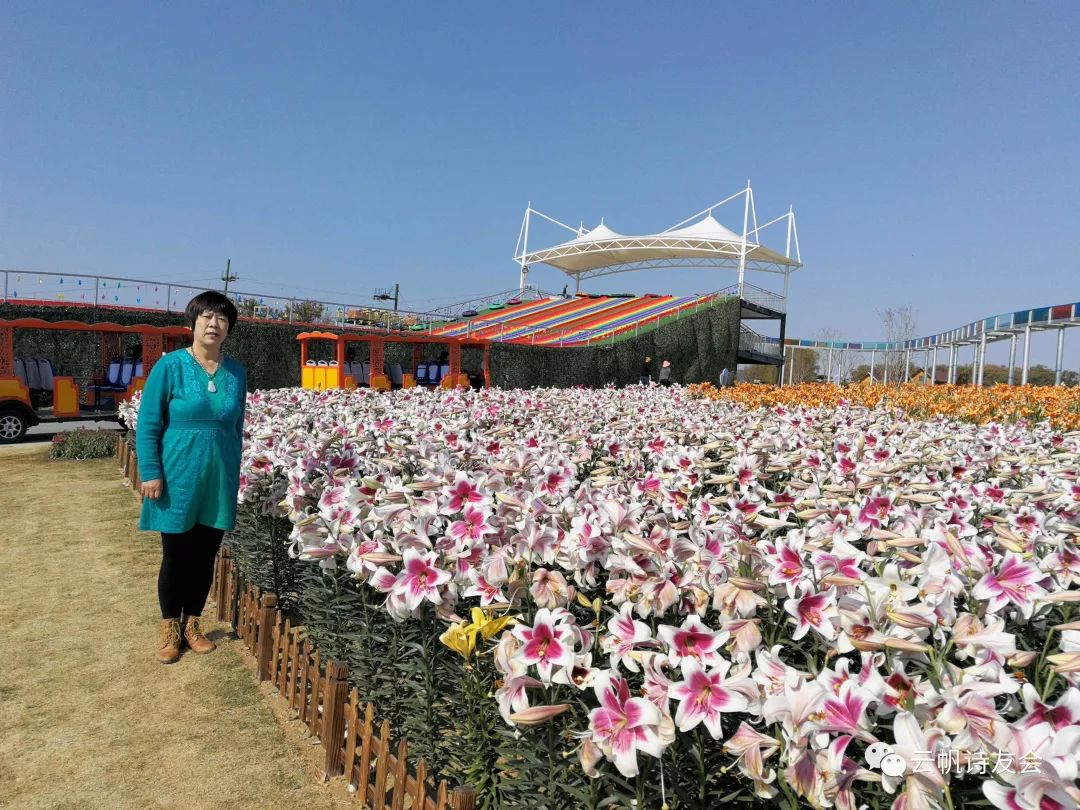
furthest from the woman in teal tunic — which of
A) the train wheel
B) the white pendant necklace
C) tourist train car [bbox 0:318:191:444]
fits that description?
the train wheel

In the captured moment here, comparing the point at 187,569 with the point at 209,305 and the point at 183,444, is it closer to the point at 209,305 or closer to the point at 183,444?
the point at 183,444

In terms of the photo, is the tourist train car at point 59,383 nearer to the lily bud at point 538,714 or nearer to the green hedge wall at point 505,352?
the green hedge wall at point 505,352

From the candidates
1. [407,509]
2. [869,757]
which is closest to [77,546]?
[407,509]

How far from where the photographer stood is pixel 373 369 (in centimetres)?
1664

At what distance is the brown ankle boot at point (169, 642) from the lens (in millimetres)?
3486

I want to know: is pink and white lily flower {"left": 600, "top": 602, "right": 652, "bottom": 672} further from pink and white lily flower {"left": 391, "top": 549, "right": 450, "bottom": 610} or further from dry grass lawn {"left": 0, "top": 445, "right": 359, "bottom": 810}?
dry grass lawn {"left": 0, "top": 445, "right": 359, "bottom": 810}

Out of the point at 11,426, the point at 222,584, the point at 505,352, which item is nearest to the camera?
the point at 222,584

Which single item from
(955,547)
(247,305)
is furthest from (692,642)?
(247,305)

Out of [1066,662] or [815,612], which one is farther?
[815,612]

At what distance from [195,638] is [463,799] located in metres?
2.53

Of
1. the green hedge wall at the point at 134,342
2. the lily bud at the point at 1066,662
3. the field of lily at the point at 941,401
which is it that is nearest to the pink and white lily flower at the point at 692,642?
the lily bud at the point at 1066,662

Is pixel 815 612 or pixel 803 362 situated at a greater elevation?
pixel 803 362

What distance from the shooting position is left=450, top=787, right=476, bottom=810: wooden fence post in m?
1.78

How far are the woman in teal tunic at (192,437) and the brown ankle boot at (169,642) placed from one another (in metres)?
0.36
